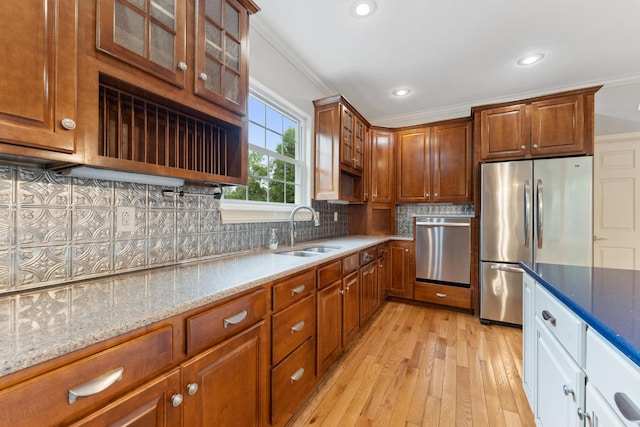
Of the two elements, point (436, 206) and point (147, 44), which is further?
point (436, 206)

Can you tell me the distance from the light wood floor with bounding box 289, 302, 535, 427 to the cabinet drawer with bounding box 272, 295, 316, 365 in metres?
0.47

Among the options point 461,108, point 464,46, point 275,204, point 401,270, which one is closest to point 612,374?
point 275,204

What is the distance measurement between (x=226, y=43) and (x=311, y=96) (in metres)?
1.60

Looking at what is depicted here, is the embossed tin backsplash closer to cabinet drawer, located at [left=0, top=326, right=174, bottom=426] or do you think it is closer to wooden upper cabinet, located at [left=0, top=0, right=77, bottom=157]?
wooden upper cabinet, located at [left=0, top=0, right=77, bottom=157]

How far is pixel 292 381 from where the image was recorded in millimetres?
1485

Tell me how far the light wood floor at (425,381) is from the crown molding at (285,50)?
2738 mm

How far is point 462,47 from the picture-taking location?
2426mm

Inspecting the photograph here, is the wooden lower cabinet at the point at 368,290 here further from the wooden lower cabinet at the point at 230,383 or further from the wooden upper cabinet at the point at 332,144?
the wooden lower cabinet at the point at 230,383

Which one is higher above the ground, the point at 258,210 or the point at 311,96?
the point at 311,96

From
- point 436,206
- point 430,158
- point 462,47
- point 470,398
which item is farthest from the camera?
point 436,206

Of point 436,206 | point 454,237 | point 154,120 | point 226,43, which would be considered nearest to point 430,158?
point 436,206

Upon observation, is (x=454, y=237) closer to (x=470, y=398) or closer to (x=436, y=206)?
(x=436, y=206)

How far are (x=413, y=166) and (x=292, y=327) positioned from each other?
2.98 metres

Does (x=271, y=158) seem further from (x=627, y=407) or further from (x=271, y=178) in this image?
(x=627, y=407)
